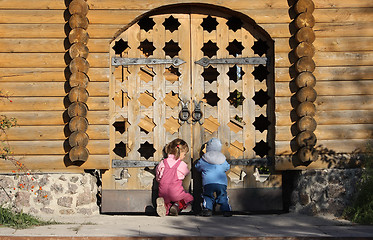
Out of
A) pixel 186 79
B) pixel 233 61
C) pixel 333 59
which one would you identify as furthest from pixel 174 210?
pixel 333 59

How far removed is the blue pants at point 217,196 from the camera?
8.83 meters

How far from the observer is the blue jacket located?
8812 millimetres

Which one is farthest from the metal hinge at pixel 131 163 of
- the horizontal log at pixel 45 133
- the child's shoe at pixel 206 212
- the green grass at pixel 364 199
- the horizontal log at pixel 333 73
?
the green grass at pixel 364 199

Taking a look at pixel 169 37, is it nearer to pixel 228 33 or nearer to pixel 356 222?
pixel 228 33

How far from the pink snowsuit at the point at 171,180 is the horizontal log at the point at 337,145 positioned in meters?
1.42

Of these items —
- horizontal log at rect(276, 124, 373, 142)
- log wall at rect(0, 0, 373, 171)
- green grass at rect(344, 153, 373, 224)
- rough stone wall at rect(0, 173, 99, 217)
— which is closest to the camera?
green grass at rect(344, 153, 373, 224)

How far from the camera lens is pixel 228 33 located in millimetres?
9242

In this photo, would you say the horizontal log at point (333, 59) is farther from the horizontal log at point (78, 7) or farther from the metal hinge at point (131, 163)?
the horizontal log at point (78, 7)

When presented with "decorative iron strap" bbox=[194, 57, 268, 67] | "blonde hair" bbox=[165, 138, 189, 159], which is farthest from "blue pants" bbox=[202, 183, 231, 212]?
"decorative iron strap" bbox=[194, 57, 268, 67]

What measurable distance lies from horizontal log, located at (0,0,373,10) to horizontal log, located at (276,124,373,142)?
1773 millimetres

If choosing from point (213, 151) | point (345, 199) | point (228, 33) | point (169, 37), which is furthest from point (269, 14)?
point (345, 199)

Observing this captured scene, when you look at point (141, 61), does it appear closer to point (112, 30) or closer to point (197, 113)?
point (112, 30)

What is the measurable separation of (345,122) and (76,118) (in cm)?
385

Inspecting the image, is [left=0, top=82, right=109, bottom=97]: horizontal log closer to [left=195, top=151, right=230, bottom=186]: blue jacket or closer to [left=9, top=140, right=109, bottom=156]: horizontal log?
[left=9, top=140, right=109, bottom=156]: horizontal log
